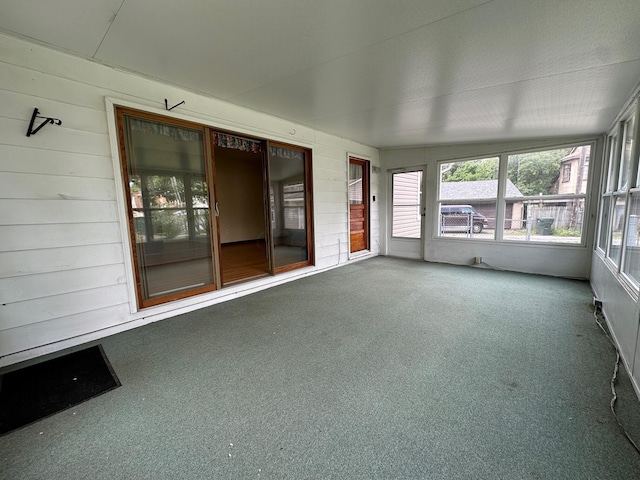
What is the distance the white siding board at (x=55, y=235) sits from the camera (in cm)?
210

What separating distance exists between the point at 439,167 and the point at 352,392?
491cm

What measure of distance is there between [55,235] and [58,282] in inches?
15.8

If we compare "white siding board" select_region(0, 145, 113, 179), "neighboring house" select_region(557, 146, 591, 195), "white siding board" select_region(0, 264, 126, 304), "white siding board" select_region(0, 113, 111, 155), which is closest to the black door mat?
"white siding board" select_region(0, 264, 126, 304)

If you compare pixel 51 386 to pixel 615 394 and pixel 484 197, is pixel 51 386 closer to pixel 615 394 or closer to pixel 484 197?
pixel 615 394

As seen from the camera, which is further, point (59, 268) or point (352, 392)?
point (59, 268)

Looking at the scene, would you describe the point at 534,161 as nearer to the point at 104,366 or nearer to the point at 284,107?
the point at 284,107

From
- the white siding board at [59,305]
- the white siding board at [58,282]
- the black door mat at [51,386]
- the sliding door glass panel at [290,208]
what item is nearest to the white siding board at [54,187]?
the white siding board at [58,282]

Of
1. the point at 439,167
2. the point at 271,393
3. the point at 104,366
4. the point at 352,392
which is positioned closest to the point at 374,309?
the point at 352,392

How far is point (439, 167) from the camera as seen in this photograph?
5.42 meters

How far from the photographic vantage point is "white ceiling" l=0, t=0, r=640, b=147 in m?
1.70

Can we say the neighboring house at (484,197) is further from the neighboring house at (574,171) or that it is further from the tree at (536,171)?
the neighboring house at (574,171)

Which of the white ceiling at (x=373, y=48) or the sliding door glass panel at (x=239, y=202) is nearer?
the white ceiling at (x=373, y=48)

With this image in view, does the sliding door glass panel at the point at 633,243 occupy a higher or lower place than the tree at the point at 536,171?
lower

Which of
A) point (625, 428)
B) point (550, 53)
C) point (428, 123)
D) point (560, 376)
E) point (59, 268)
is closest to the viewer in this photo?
point (625, 428)
